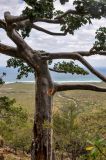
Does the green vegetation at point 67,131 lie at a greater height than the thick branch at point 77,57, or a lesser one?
lesser

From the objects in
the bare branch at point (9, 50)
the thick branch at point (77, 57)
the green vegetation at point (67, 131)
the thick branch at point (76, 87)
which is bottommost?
the green vegetation at point (67, 131)

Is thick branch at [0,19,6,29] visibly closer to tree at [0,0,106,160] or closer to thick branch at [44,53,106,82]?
tree at [0,0,106,160]

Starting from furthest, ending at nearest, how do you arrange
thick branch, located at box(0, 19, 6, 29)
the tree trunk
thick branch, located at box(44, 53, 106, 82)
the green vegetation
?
the green vegetation → the tree trunk → thick branch, located at box(44, 53, 106, 82) → thick branch, located at box(0, 19, 6, 29)

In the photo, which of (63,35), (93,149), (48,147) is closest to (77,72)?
(63,35)

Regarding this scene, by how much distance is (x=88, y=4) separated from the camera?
10.4 m

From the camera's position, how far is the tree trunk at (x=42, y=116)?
14047 mm

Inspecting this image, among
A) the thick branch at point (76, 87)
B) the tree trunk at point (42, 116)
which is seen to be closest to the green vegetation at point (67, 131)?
the tree trunk at point (42, 116)

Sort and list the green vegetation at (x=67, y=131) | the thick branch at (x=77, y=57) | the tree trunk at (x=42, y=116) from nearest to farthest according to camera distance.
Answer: the thick branch at (x=77, y=57), the tree trunk at (x=42, y=116), the green vegetation at (x=67, y=131)

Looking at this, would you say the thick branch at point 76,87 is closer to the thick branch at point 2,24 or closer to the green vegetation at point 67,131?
the green vegetation at point 67,131

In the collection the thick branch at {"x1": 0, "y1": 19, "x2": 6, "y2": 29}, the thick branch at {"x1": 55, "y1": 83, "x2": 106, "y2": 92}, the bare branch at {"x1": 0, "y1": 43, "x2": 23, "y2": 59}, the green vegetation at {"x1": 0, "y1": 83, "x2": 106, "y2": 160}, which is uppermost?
the thick branch at {"x1": 0, "y1": 19, "x2": 6, "y2": 29}

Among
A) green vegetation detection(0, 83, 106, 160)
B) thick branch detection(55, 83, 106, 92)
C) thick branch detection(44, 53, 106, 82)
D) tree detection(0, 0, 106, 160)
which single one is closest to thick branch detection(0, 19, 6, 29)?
tree detection(0, 0, 106, 160)

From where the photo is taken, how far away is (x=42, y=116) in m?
14.0

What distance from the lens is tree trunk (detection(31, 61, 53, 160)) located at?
553 inches

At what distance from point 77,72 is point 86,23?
3814 mm
